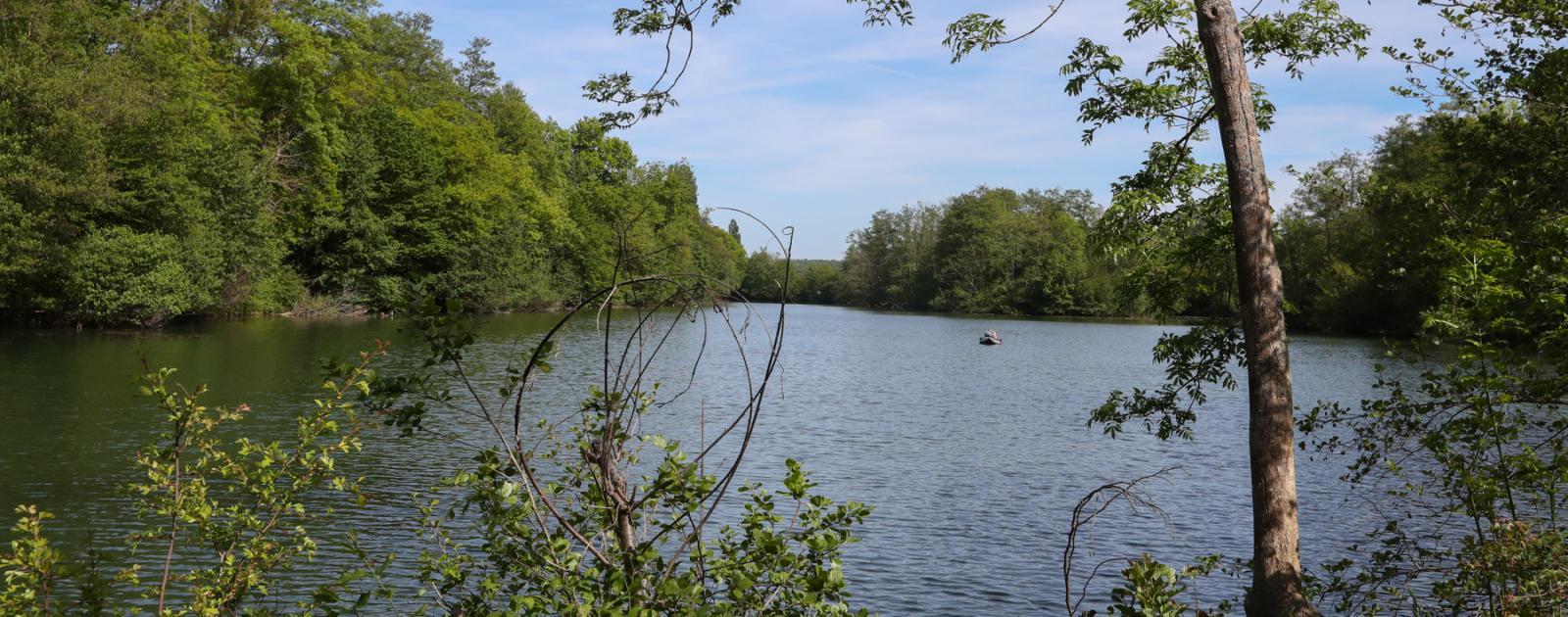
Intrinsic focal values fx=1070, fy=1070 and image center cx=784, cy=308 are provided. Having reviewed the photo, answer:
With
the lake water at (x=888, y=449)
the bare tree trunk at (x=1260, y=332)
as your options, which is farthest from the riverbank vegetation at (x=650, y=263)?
the lake water at (x=888, y=449)

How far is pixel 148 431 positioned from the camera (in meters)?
15.0

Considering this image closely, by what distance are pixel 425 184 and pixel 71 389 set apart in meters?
33.0

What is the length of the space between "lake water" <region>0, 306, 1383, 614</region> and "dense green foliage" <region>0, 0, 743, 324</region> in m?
2.46

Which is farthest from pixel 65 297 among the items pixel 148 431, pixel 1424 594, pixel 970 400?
pixel 1424 594

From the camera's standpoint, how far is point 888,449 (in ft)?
58.0

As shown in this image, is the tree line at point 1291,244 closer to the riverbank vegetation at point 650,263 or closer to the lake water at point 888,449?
the riverbank vegetation at point 650,263

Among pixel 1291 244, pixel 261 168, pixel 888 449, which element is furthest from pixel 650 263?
pixel 1291 244

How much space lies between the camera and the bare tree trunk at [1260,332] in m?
5.79

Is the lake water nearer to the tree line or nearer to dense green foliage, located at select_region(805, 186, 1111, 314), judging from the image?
the tree line

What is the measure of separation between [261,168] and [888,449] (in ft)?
97.3

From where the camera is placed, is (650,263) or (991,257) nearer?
(650,263)

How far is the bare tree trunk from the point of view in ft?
19.0

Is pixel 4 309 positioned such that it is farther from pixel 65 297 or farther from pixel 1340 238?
pixel 1340 238

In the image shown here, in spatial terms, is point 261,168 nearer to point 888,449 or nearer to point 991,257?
point 888,449
